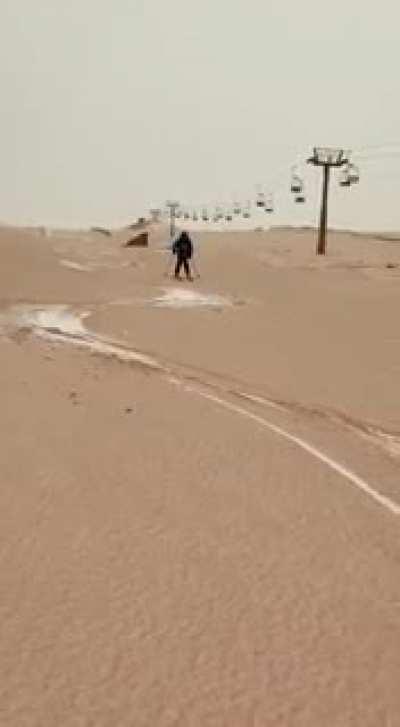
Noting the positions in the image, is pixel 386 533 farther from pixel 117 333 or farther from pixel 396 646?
pixel 117 333

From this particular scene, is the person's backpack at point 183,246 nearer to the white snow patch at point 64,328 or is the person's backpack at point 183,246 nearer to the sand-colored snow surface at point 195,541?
the white snow patch at point 64,328

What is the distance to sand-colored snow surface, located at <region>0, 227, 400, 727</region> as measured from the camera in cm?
536

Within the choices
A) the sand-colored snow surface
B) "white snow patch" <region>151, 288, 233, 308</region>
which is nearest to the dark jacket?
"white snow patch" <region>151, 288, 233, 308</region>

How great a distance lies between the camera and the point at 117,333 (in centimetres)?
2281

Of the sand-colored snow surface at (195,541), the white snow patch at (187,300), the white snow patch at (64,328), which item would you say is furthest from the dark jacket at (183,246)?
the sand-colored snow surface at (195,541)

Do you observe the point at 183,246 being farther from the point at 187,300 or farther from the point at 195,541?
the point at 195,541

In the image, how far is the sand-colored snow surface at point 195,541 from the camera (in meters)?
5.36

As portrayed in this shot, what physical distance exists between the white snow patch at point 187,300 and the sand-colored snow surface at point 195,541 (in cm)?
902

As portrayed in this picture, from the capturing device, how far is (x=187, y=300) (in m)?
30.3

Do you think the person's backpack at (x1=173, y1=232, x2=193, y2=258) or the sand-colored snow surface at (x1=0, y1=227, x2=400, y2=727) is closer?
the sand-colored snow surface at (x1=0, y1=227, x2=400, y2=727)

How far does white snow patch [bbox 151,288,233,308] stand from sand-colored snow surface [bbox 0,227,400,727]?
29.6 feet

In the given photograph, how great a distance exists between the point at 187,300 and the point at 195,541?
74.3 ft

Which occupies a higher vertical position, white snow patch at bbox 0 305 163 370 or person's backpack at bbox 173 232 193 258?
white snow patch at bbox 0 305 163 370

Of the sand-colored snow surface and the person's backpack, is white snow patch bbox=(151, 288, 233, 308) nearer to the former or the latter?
the person's backpack
